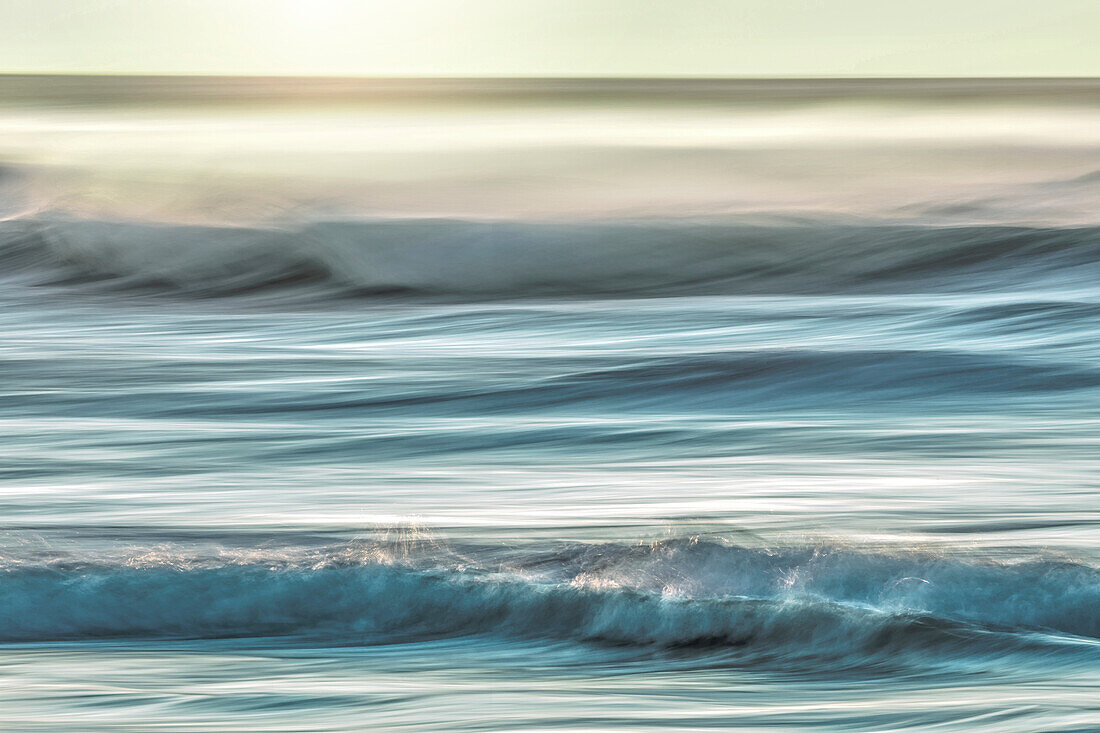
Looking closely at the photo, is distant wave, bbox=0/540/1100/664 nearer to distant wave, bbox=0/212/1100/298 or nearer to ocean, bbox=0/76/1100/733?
ocean, bbox=0/76/1100/733

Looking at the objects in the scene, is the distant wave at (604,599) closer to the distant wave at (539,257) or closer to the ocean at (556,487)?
the ocean at (556,487)

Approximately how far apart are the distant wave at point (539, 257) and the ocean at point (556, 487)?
80 mm

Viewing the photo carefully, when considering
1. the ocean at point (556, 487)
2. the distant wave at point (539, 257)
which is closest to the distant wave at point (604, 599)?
the ocean at point (556, 487)

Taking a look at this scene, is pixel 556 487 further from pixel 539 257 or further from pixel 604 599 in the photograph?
pixel 539 257

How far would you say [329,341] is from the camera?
10.9 m

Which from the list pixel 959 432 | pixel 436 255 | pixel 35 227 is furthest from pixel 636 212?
pixel 959 432

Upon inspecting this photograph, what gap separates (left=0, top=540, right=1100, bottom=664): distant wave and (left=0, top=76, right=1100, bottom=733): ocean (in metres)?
0.01

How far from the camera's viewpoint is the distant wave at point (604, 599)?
354cm

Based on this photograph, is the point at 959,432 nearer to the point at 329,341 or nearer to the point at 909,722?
the point at 909,722

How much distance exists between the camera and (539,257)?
15797mm

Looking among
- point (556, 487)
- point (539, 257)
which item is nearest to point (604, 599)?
point (556, 487)

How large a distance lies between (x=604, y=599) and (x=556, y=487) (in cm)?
155

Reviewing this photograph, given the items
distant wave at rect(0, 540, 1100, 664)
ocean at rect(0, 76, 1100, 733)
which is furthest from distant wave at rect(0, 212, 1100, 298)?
distant wave at rect(0, 540, 1100, 664)

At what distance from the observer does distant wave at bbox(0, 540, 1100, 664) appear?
3539mm
